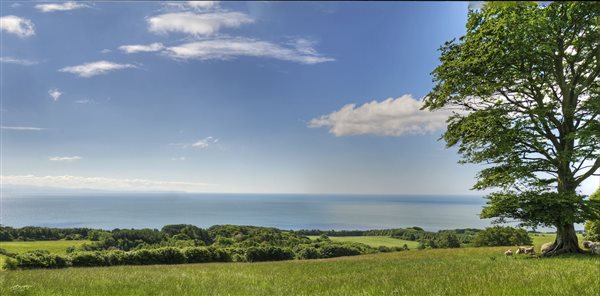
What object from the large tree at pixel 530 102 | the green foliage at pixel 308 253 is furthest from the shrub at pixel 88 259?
the large tree at pixel 530 102

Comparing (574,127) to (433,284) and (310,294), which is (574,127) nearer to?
(433,284)

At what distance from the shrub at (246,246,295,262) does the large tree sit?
81.0 feet

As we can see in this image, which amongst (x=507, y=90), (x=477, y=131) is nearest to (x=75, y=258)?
(x=477, y=131)

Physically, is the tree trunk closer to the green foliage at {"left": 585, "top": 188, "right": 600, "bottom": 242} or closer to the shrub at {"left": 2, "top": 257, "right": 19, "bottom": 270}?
the green foliage at {"left": 585, "top": 188, "right": 600, "bottom": 242}

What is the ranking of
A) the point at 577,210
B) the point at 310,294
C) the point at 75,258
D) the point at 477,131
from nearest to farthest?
the point at 310,294 → the point at 577,210 → the point at 477,131 → the point at 75,258

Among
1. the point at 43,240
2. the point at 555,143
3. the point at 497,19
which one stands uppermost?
the point at 497,19

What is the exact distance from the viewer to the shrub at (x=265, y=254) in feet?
128

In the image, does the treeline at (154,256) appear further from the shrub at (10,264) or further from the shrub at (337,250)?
the shrub at (337,250)

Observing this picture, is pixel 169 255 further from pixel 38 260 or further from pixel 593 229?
pixel 593 229

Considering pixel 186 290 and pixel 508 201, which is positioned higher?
pixel 508 201

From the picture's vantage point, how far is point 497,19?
67.0ft

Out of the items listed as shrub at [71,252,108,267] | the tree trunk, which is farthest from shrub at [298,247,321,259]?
the tree trunk

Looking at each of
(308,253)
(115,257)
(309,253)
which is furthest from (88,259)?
(309,253)

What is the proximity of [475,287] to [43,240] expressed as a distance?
56.8m
